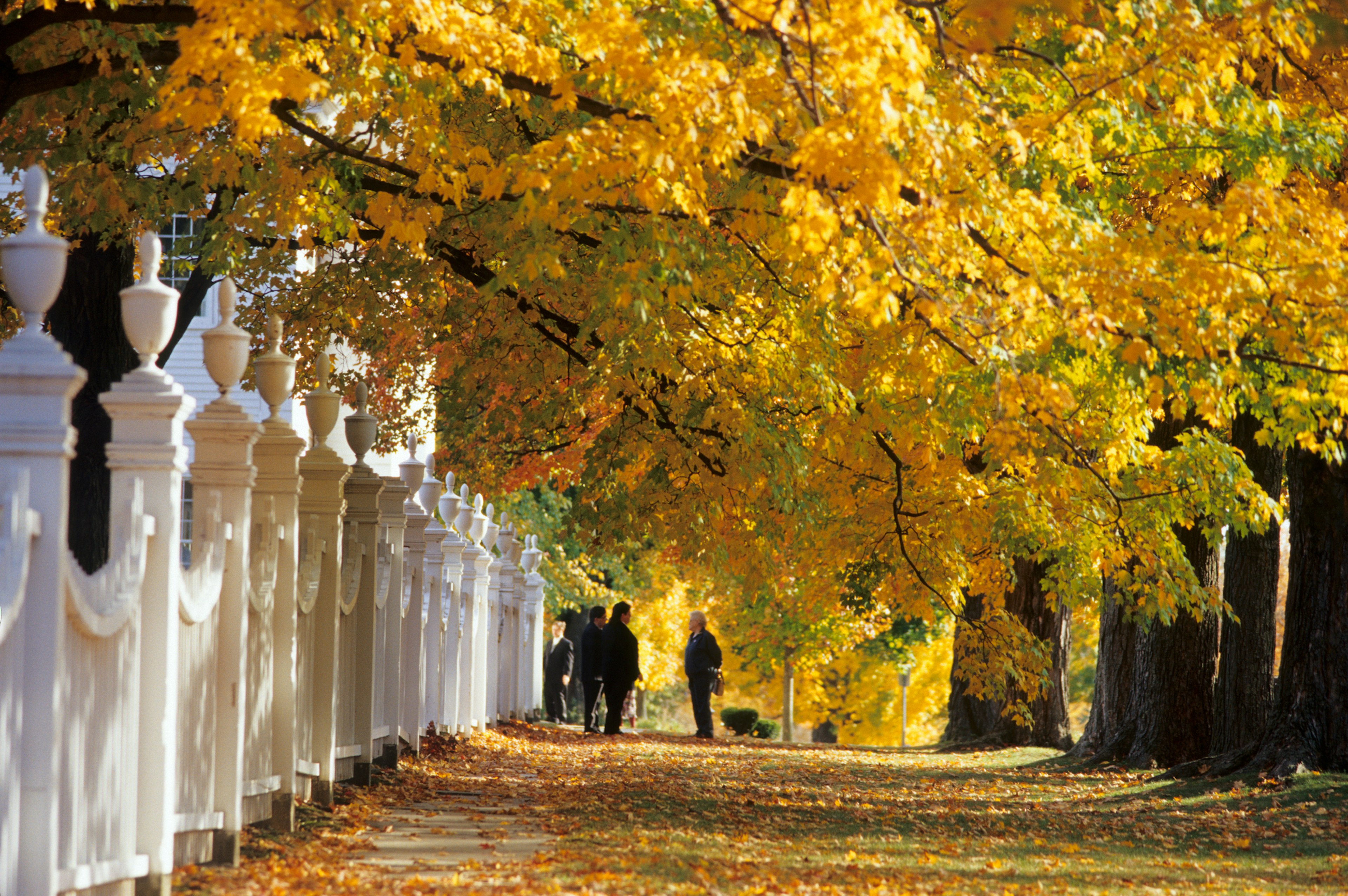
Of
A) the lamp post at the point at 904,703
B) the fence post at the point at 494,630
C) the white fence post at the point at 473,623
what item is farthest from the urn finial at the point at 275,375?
the lamp post at the point at 904,703

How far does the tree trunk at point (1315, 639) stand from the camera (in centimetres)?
1180

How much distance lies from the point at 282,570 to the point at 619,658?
40.2 ft

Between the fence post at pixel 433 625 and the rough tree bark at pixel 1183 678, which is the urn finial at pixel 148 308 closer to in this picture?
the fence post at pixel 433 625

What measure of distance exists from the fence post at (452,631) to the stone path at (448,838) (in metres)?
4.56

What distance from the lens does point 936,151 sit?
274 inches

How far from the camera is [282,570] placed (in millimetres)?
7996

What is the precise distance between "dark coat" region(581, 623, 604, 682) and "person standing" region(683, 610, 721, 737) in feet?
5.13

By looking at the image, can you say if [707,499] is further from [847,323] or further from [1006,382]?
[1006,382]

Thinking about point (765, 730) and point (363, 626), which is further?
point (765, 730)

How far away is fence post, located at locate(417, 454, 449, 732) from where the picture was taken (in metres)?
13.6

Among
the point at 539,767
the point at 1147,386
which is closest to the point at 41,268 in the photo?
the point at 1147,386

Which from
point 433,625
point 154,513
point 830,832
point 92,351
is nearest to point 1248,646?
point 830,832

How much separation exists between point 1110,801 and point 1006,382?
6.32 metres

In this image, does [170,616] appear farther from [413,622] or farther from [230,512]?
[413,622]
